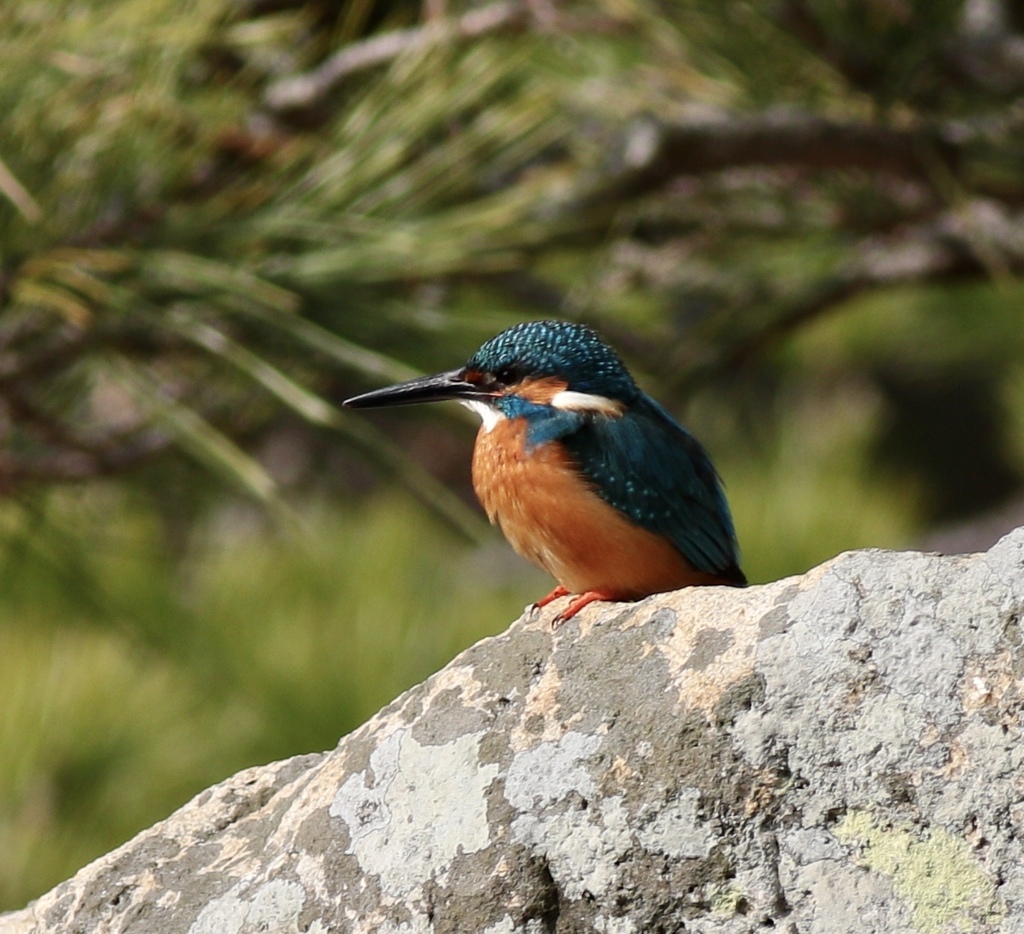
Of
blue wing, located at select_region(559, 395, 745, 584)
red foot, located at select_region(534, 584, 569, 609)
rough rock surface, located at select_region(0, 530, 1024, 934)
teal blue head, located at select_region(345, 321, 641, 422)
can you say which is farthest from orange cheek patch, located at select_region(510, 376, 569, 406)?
rough rock surface, located at select_region(0, 530, 1024, 934)

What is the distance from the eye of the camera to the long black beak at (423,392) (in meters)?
2.69

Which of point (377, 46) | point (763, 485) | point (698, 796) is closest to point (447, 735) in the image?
point (698, 796)

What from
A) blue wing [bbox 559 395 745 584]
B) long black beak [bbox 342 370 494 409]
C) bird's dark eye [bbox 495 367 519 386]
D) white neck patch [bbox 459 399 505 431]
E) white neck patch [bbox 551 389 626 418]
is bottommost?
blue wing [bbox 559 395 745 584]

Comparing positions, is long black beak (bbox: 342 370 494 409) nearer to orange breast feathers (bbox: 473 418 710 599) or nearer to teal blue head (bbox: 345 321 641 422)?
teal blue head (bbox: 345 321 641 422)

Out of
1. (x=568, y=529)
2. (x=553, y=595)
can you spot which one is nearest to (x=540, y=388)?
(x=568, y=529)

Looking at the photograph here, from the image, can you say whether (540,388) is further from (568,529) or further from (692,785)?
(692,785)

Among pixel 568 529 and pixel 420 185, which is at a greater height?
pixel 420 185

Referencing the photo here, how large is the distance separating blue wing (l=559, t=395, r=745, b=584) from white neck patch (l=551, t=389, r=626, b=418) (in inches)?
1.0

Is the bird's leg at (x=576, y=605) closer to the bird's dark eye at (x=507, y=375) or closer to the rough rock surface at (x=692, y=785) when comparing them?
the rough rock surface at (x=692, y=785)

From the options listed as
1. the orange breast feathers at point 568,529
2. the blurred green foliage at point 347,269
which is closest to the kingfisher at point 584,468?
the orange breast feathers at point 568,529

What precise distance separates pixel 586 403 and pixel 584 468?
0.61ft

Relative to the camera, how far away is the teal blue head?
9.30 ft

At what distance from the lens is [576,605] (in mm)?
2061

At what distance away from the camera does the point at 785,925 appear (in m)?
1.54
